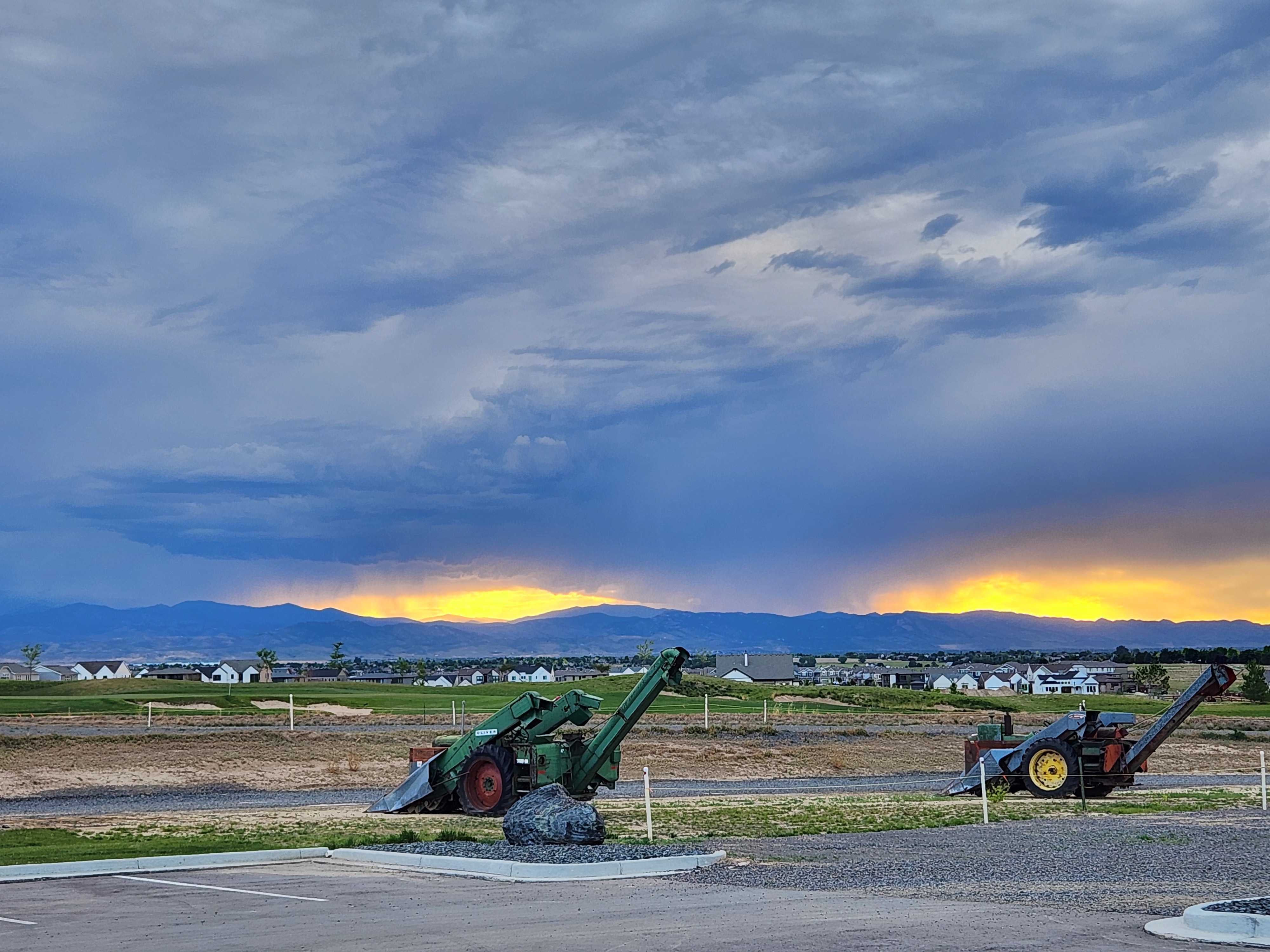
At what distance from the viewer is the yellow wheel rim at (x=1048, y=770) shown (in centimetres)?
3684

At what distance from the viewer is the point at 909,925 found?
14.9m

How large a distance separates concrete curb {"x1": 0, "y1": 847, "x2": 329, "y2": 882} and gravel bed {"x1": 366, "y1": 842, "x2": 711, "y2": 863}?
1.59 m

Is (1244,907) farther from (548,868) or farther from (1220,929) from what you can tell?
(548,868)

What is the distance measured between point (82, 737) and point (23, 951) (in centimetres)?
4301

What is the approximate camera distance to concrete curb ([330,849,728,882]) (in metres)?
20.0

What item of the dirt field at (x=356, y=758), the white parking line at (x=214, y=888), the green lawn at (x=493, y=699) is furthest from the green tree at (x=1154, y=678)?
the white parking line at (x=214, y=888)

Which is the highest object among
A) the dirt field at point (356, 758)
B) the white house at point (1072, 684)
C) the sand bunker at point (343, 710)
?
the sand bunker at point (343, 710)

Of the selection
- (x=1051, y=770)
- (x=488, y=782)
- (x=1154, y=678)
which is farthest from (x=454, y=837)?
(x=1154, y=678)

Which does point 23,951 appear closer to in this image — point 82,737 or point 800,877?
point 800,877

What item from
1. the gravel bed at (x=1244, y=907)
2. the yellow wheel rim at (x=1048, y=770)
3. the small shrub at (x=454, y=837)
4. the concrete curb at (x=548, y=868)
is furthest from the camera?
the yellow wheel rim at (x=1048, y=770)

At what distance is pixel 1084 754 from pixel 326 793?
20.8 metres

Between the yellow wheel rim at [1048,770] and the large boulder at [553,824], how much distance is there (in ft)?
56.4

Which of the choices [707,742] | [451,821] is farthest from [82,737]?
[451,821]

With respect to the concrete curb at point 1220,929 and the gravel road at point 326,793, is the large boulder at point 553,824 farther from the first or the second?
the gravel road at point 326,793
